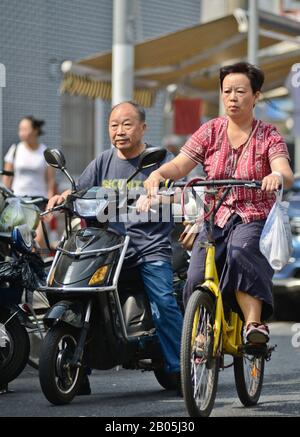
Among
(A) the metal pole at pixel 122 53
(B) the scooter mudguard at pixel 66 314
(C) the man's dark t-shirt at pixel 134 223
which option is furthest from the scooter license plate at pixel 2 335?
(A) the metal pole at pixel 122 53

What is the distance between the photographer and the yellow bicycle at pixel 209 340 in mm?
6215

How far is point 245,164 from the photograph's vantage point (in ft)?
22.4

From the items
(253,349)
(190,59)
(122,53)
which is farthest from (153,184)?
(190,59)

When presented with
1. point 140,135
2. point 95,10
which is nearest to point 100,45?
point 95,10

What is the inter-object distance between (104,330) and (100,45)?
1234 centimetres

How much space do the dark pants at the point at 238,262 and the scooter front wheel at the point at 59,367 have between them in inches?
28.5

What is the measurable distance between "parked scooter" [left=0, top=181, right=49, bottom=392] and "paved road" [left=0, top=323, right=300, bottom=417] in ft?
0.71

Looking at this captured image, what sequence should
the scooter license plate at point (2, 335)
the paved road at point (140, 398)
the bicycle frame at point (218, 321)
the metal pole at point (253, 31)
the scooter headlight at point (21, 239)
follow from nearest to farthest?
1. the bicycle frame at point (218, 321)
2. the paved road at point (140, 398)
3. the scooter license plate at point (2, 335)
4. the scooter headlight at point (21, 239)
5. the metal pole at point (253, 31)

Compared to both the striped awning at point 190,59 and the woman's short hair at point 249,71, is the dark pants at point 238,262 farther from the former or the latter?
the striped awning at point 190,59

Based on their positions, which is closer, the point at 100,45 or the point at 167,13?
the point at 100,45

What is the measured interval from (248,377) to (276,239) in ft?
3.53
